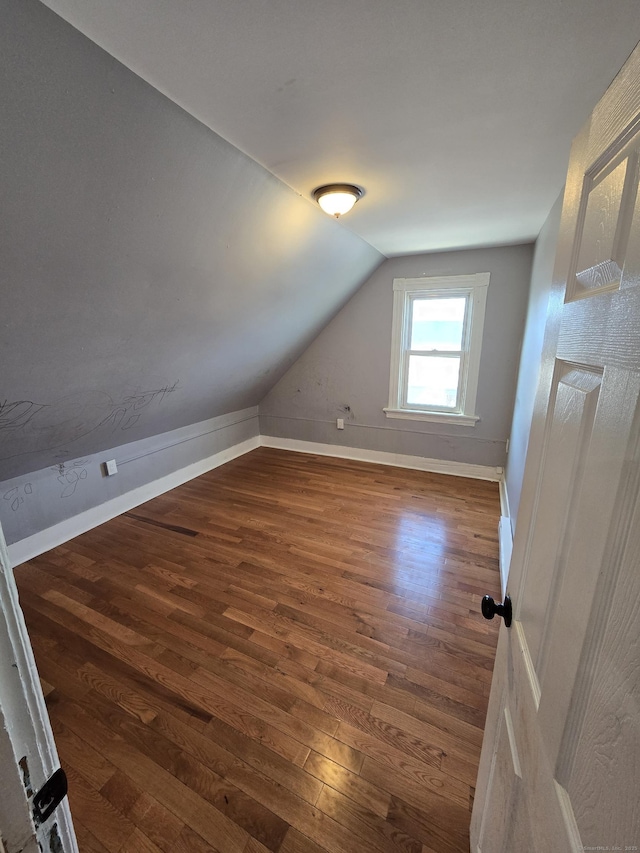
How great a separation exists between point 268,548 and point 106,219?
6.74 feet

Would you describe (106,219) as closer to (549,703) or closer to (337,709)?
(549,703)

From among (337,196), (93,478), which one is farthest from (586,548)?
(93,478)

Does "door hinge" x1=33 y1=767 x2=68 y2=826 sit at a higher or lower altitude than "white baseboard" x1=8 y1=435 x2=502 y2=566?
higher

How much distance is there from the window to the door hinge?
139 inches

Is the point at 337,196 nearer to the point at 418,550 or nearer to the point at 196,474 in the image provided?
the point at 418,550

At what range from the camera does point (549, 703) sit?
481 mm

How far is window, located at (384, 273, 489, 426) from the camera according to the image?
128 inches

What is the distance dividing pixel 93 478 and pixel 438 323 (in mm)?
3446

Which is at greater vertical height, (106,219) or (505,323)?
(106,219)

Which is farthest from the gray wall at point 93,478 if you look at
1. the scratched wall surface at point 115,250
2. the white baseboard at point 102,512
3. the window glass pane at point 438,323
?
the window glass pane at point 438,323

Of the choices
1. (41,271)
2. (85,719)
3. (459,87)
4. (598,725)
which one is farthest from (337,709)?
(459,87)

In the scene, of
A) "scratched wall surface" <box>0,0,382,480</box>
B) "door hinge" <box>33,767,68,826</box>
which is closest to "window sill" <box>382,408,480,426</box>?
"scratched wall surface" <box>0,0,382,480</box>

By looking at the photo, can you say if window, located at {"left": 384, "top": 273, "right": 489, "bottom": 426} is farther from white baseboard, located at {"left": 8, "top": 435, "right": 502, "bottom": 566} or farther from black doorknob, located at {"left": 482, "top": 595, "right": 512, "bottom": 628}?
black doorknob, located at {"left": 482, "top": 595, "right": 512, "bottom": 628}

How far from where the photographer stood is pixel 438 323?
11.2 feet
